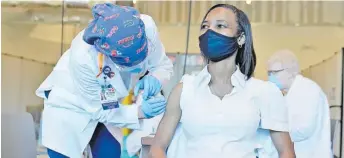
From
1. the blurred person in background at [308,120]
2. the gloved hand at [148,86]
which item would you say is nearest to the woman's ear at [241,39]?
the gloved hand at [148,86]

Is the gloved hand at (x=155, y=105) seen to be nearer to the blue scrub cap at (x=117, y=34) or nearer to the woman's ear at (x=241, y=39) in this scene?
the blue scrub cap at (x=117, y=34)

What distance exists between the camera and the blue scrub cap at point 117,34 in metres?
1.33

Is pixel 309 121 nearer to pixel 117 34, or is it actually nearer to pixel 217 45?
pixel 217 45

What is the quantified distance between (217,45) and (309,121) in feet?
4.83

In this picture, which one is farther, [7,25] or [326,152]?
[7,25]

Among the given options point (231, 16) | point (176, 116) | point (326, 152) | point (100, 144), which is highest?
point (231, 16)

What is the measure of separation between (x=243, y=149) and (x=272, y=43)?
177 inches

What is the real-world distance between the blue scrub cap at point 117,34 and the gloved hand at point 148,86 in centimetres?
13

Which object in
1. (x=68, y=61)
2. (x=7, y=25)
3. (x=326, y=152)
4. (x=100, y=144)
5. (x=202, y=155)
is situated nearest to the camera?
(x=202, y=155)

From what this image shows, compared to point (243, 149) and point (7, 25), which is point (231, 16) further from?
point (7, 25)

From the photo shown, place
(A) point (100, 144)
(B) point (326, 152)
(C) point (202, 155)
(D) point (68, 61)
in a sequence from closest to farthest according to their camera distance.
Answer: (C) point (202, 155) < (D) point (68, 61) < (A) point (100, 144) < (B) point (326, 152)

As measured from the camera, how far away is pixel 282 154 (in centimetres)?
136

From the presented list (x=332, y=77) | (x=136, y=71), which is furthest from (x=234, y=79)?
(x=332, y=77)

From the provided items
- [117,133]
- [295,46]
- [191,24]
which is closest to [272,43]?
[295,46]
